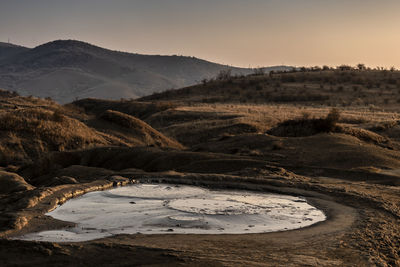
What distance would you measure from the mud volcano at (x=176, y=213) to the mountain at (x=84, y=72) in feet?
402

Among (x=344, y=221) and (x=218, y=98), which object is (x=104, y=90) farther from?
(x=344, y=221)

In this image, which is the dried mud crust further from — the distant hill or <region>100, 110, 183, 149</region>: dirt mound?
the distant hill

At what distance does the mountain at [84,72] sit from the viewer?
451 ft

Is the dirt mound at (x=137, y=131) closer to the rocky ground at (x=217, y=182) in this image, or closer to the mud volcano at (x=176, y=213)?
the rocky ground at (x=217, y=182)

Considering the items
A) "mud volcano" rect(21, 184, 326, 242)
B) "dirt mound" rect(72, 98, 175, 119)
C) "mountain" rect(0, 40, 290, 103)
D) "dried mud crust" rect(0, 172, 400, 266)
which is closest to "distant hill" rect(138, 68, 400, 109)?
"dirt mound" rect(72, 98, 175, 119)

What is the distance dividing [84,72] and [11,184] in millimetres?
151665

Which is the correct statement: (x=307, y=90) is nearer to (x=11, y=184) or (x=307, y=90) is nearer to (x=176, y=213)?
(x=11, y=184)

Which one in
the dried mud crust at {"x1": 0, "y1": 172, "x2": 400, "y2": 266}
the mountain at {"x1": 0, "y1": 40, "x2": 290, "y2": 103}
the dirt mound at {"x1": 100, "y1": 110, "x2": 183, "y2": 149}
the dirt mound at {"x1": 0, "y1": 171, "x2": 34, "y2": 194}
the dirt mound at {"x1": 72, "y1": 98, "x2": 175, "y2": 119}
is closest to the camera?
the dried mud crust at {"x1": 0, "y1": 172, "x2": 400, "y2": 266}

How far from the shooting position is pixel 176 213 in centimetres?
763

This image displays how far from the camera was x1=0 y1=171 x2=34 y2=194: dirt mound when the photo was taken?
32.3 feet

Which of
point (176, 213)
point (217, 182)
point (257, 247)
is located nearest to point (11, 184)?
point (217, 182)

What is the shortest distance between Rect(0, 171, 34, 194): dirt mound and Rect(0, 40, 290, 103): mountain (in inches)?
4729

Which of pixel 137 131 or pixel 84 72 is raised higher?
pixel 84 72

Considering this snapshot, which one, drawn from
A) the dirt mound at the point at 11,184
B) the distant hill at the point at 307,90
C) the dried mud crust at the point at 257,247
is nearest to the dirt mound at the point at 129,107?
the distant hill at the point at 307,90
